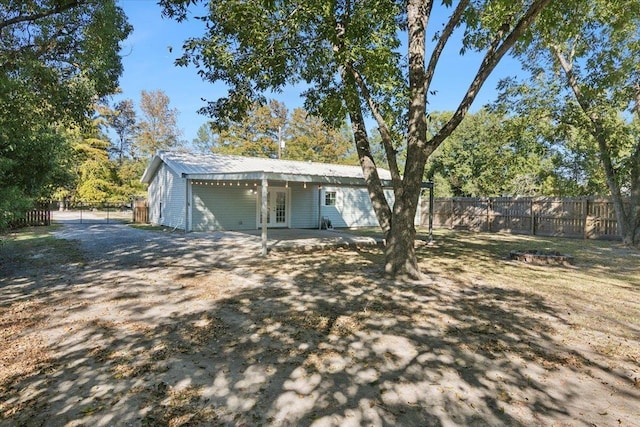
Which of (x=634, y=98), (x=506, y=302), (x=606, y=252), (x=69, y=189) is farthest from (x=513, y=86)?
(x=69, y=189)

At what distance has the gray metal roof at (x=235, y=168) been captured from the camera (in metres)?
11.1

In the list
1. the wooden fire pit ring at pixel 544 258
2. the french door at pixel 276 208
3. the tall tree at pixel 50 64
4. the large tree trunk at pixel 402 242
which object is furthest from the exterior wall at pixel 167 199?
the wooden fire pit ring at pixel 544 258

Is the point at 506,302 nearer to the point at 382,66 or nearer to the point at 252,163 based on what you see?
the point at 382,66

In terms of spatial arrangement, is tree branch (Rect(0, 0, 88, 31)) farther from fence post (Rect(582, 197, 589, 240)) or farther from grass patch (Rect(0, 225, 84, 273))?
fence post (Rect(582, 197, 589, 240))

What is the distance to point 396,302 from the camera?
5359 millimetres

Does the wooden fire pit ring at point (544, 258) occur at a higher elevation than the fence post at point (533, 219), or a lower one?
lower

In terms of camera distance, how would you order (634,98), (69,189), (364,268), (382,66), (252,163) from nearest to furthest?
(382,66), (364,268), (634,98), (252,163), (69,189)

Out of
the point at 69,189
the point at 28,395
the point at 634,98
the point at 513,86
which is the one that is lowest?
the point at 28,395

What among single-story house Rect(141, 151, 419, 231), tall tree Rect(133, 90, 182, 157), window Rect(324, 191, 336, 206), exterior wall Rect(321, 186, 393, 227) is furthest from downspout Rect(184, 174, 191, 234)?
tall tree Rect(133, 90, 182, 157)

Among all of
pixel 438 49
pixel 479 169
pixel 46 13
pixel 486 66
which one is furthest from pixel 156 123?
pixel 486 66

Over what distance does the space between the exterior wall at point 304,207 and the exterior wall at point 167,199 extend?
194 inches

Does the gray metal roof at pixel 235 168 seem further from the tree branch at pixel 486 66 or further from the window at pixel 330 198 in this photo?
the tree branch at pixel 486 66

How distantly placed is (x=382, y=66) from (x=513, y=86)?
32.6 feet

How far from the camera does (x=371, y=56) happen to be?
18.7ft
